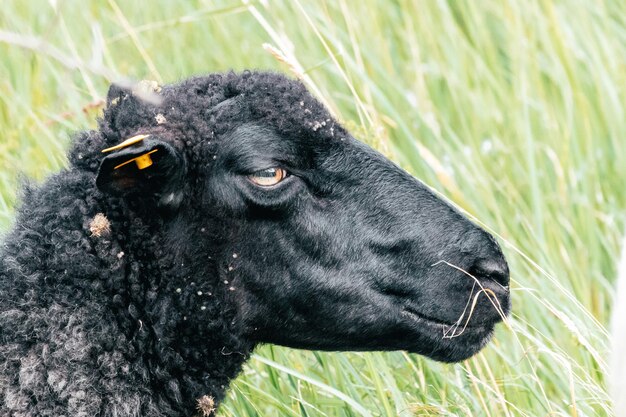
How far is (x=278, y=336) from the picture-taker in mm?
3373

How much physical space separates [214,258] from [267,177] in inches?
11.9

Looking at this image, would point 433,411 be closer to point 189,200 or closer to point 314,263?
point 314,263

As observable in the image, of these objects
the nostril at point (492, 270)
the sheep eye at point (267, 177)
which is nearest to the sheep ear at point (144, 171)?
the sheep eye at point (267, 177)

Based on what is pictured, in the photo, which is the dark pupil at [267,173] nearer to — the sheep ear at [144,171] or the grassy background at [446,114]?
the sheep ear at [144,171]

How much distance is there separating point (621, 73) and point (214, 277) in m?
3.70

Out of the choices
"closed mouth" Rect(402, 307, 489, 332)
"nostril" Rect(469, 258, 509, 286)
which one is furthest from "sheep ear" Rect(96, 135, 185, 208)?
"nostril" Rect(469, 258, 509, 286)

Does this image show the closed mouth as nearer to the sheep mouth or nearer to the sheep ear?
the sheep mouth

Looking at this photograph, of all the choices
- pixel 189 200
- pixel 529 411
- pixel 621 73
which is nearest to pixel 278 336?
pixel 189 200

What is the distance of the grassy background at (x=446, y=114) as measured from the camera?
13.3 feet

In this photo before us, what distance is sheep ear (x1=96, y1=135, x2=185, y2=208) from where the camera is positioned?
298 cm

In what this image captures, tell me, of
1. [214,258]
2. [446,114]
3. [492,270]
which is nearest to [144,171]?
[214,258]

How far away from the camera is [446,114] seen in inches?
244

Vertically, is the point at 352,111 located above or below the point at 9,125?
below

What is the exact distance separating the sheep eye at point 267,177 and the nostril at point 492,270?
0.70 meters
